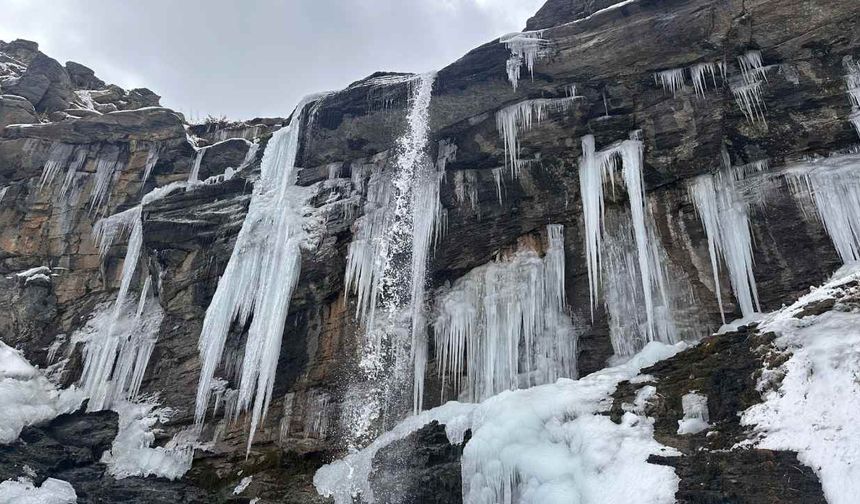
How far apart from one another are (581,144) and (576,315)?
3.63 meters

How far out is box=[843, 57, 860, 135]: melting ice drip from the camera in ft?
37.4

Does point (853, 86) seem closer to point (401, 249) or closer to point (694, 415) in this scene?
point (694, 415)

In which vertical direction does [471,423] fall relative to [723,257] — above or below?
below

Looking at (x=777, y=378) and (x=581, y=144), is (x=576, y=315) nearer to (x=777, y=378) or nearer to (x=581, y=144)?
(x=581, y=144)

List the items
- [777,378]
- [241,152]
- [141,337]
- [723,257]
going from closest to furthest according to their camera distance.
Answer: [777,378], [723,257], [141,337], [241,152]

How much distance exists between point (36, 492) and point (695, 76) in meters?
16.1

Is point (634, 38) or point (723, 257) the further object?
point (634, 38)

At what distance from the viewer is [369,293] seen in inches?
565

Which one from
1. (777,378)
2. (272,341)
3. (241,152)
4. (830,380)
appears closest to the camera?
(830,380)

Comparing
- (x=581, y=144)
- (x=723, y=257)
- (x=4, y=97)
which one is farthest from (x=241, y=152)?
(x=723, y=257)

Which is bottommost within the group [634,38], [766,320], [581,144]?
[766,320]

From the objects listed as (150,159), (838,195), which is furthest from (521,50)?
(150,159)

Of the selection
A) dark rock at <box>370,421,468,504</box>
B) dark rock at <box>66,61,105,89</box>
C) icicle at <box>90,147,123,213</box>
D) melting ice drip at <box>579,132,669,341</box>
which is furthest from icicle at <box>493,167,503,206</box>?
dark rock at <box>66,61,105,89</box>

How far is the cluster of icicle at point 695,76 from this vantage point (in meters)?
12.3
